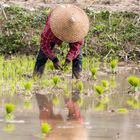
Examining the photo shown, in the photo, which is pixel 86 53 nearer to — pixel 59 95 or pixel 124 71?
pixel 124 71

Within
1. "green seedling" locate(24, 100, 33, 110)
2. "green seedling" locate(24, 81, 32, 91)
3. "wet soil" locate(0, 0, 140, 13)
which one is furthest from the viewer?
"wet soil" locate(0, 0, 140, 13)

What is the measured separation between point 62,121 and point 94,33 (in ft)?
15.8

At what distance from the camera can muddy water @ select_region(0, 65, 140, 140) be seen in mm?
6109

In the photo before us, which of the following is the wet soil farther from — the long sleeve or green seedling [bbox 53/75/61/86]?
green seedling [bbox 53/75/61/86]

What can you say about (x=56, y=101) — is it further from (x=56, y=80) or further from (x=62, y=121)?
(x=62, y=121)

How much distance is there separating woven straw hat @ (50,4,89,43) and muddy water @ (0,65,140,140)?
71cm

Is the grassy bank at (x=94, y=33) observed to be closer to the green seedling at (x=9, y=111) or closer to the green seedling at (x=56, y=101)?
the green seedling at (x=56, y=101)

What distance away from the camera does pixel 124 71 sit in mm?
10008

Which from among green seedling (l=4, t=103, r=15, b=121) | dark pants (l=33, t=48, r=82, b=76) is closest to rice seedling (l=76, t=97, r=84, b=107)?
green seedling (l=4, t=103, r=15, b=121)

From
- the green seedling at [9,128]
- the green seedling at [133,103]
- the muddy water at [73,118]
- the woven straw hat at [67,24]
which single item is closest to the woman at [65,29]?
the woven straw hat at [67,24]

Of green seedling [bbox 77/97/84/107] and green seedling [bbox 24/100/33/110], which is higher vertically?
green seedling [bbox 24/100/33/110]

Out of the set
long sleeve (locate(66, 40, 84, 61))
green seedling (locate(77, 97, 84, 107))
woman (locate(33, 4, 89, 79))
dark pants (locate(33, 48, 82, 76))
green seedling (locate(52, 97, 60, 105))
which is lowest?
green seedling (locate(77, 97, 84, 107))

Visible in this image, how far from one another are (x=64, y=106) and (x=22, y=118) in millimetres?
821

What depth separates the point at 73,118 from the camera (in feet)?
22.4
